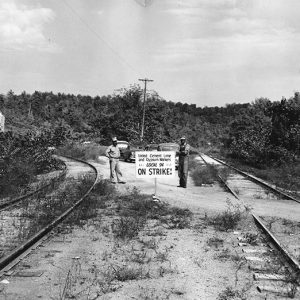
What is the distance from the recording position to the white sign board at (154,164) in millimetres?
13930

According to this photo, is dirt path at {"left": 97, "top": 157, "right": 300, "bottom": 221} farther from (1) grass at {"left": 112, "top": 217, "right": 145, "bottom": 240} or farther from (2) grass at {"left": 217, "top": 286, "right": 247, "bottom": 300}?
(2) grass at {"left": 217, "top": 286, "right": 247, "bottom": 300}

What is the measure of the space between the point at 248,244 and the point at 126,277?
3126 millimetres

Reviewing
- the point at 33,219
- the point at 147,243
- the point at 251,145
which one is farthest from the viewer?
the point at 251,145

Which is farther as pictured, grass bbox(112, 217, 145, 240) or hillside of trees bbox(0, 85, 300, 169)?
hillside of trees bbox(0, 85, 300, 169)

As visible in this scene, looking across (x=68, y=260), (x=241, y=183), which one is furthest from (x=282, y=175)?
(x=68, y=260)

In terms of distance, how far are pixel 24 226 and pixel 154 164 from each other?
201 inches

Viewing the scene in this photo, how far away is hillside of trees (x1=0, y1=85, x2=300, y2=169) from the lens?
113ft

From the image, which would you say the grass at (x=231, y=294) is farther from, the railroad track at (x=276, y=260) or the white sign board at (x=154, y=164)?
the white sign board at (x=154, y=164)

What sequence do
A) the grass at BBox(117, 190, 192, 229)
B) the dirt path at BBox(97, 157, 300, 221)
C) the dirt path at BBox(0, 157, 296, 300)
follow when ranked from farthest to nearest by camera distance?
the dirt path at BBox(97, 157, 300, 221)
the grass at BBox(117, 190, 192, 229)
the dirt path at BBox(0, 157, 296, 300)

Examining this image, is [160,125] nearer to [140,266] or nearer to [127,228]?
[127,228]

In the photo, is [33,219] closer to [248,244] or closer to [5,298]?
[248,244]

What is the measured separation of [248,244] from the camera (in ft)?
28.9

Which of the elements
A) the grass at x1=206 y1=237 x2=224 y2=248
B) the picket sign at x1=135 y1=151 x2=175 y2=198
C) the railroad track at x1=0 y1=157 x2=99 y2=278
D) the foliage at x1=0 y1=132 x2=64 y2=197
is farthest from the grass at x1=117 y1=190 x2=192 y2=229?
the foliage at x1=0 y1=132 x2=64 y2=197

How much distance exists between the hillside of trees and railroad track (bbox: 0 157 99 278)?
50.9ft
